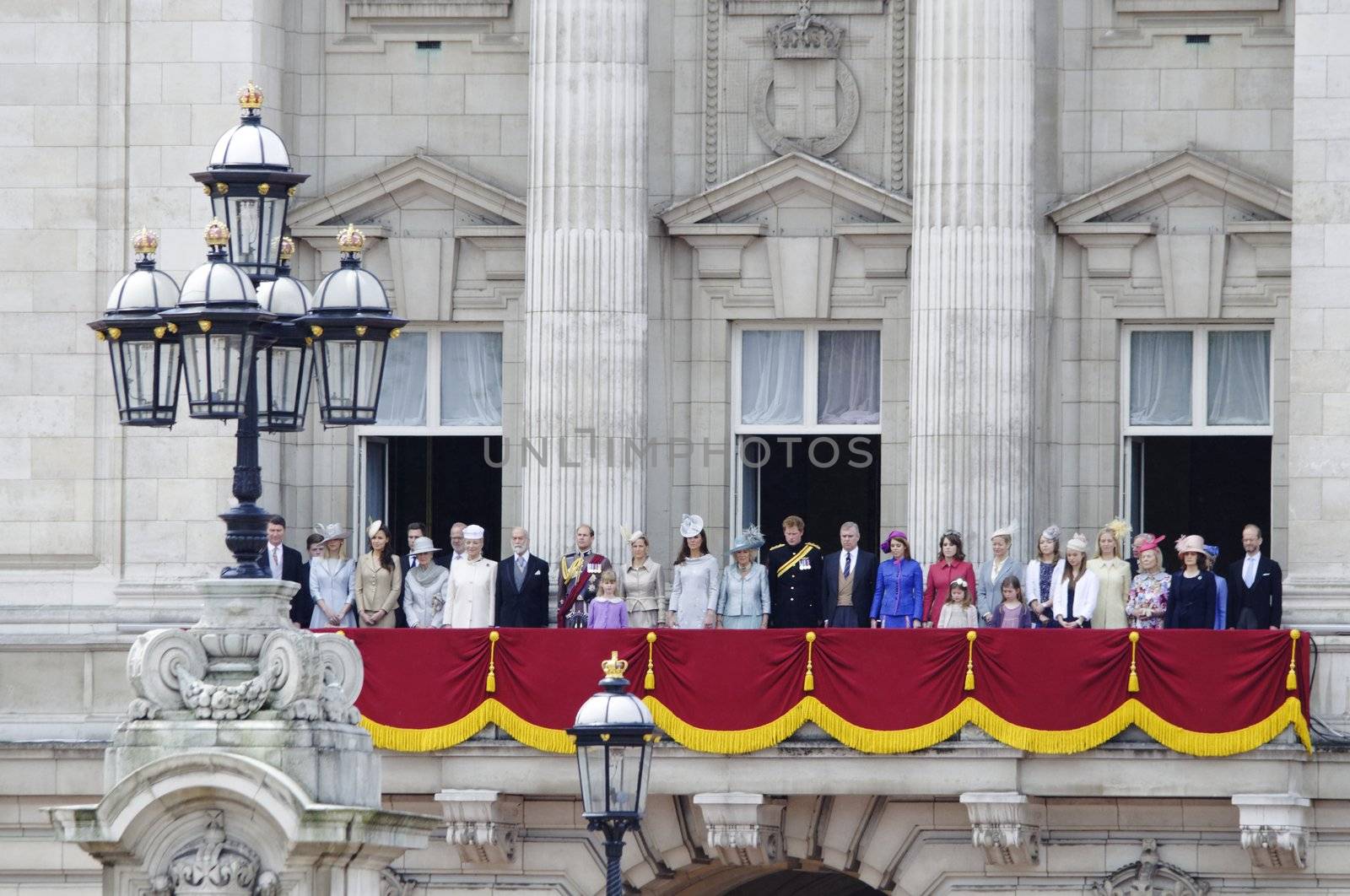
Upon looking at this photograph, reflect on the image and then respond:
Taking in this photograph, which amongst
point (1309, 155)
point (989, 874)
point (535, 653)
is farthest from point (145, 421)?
point (1309, 155)

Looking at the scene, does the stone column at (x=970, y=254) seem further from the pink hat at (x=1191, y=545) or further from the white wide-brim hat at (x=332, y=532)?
the white wide-brim hat at (x=332, y=532)

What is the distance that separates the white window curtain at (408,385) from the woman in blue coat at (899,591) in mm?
7626

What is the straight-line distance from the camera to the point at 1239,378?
143 ft

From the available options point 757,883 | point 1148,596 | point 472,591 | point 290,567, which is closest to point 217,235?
point 472,591

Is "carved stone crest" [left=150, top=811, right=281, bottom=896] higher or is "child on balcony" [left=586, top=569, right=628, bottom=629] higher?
"child on balcony" [left=586, top=569, right=628, bottom=629]

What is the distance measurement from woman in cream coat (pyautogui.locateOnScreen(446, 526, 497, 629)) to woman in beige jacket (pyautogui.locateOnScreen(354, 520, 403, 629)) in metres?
0.80

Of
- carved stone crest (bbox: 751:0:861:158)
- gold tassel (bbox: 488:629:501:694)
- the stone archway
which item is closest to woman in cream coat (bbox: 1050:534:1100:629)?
the stone archway

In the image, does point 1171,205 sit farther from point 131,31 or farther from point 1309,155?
point 131,31

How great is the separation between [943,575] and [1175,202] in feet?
21.4

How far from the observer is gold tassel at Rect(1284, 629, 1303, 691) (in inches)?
1510

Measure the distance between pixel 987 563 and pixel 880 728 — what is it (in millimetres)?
2708

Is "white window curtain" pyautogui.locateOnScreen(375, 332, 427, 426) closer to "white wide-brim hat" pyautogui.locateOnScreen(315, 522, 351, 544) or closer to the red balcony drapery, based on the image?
"white wide-brim hat" pyautogui.locateOnScreen(315, 522, 351, 544)

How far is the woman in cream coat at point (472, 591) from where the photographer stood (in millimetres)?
40344

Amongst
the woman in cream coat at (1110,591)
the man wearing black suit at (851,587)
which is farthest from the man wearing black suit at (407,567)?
the woman in cream coat at (1110,591)
